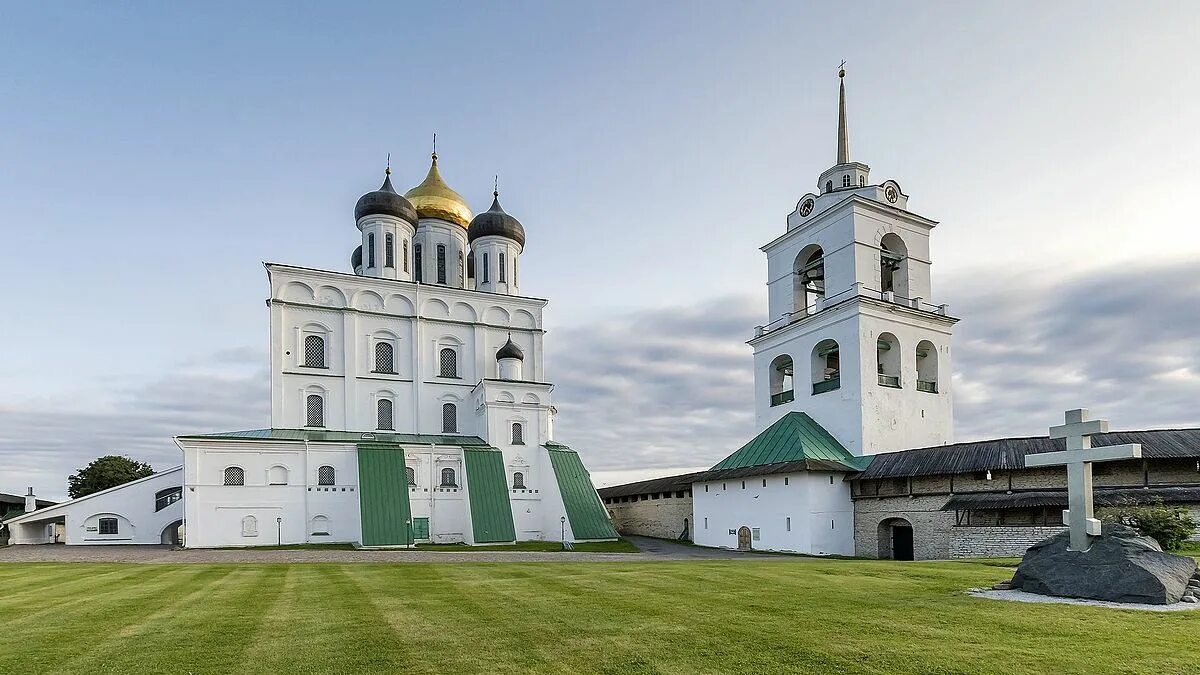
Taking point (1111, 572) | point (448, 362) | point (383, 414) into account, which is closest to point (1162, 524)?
point (1111, 572)

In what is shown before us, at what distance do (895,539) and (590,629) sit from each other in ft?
72.2

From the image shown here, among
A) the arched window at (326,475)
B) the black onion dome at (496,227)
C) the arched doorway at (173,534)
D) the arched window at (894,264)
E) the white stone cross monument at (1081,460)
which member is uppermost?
the black onion dome at (496,227)

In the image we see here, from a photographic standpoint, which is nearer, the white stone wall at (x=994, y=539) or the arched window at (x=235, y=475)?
the white stone wall at (x=994, y=539)

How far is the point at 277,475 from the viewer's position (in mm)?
33906

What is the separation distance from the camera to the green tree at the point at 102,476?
5553 cm

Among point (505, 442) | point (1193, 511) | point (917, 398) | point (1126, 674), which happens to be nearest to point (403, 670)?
point (1126, 674)

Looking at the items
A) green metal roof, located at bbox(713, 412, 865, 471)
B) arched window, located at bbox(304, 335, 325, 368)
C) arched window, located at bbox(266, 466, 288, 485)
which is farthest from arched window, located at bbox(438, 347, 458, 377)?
green metal roof, located at bbox(713, 412, 865, 471)

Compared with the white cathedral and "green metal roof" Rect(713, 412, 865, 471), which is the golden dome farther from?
"green metal roof" Rect(713, 412, 865, 471)

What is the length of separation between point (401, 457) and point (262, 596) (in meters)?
23.5

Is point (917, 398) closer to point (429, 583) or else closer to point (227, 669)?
point (429, 583)

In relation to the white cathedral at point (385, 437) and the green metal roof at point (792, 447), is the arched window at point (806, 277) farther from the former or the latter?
the white cathedral at point (385, 437)

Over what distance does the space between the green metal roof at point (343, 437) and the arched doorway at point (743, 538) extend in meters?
13.9

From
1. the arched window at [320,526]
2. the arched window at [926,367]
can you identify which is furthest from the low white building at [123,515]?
the arched window at [926,367]

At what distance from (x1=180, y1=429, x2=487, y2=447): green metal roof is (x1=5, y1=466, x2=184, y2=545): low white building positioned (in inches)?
289
